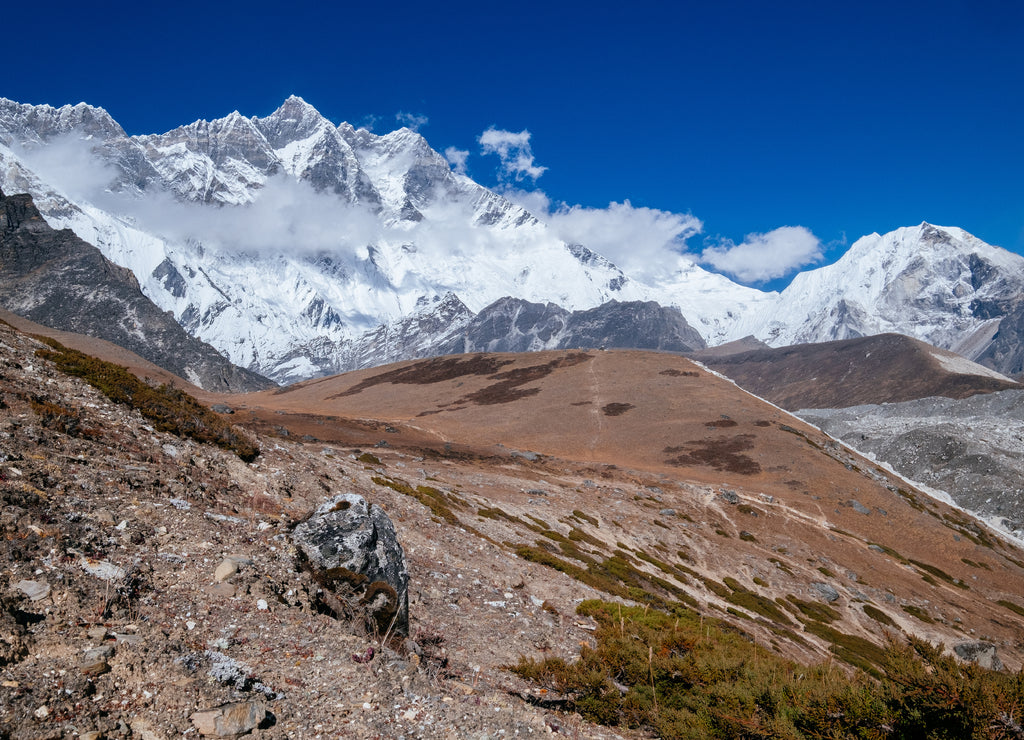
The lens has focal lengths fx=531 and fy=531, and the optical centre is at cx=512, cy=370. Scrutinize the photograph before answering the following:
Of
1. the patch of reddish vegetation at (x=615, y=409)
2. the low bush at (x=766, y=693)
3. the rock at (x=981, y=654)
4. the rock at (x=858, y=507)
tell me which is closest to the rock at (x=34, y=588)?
the low bush at (x=766, y=693)

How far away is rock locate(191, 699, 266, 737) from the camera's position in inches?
276

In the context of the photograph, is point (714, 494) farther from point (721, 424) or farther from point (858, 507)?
point (721, 424)

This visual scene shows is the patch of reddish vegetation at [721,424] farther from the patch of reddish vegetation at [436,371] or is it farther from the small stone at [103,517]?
the small stone at [103,517]

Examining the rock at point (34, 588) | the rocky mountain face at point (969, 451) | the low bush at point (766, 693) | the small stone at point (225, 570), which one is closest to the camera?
the low bush at point (766, 693)

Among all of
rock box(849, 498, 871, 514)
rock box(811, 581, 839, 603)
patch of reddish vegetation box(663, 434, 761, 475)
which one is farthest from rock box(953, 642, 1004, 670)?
patch of reddish vegetation box(663, 434, 761, 475)

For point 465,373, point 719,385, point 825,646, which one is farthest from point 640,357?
point 825,646

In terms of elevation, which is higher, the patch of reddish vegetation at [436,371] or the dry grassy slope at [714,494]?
the patch of reddish vegetation at [436,371]

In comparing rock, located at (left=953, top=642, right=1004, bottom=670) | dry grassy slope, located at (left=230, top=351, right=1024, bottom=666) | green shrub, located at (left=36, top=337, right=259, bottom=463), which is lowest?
rock, located at (left=953, top=642, right=1004, bottom=670)

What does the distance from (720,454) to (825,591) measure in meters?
42.9

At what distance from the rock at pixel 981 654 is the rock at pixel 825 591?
7115 millimetres

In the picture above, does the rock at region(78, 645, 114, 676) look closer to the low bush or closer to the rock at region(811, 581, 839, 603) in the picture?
the low bush

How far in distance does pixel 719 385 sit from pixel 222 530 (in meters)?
115

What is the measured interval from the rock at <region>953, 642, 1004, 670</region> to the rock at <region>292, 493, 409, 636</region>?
114 feet

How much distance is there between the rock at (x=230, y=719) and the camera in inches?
276
